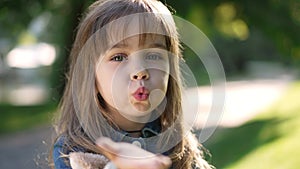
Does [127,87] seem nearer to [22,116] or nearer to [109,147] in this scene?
[109,147]

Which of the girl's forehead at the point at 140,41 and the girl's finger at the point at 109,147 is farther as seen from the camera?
the girl's forehead at the point at 140,41

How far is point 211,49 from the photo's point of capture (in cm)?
175

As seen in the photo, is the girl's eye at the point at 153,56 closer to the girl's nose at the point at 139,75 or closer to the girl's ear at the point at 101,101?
the girl's nose at the point at 139,75

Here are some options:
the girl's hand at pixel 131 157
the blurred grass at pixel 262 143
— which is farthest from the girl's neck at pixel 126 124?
the blurred grass at pixel 262 143

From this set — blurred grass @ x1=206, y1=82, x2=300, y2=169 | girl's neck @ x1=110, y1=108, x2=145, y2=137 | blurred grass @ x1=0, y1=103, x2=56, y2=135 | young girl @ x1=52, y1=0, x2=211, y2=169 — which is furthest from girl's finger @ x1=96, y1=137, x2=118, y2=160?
blurred grass @ x1=0, y1=103, x2=56, y2=135

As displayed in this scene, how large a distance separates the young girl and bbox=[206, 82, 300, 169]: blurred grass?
3.92m

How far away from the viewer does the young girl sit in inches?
68.9

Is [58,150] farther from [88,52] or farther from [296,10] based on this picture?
[296,10]

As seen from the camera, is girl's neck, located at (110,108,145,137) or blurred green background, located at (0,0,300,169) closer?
girl's neck, located at (110,108,145,137)

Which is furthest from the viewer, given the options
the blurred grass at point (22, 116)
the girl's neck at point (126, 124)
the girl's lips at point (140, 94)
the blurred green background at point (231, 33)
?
the blurred grass at point (22, 116)

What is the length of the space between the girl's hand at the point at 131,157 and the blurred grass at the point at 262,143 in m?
4.44

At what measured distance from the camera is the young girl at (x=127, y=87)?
1749 mm

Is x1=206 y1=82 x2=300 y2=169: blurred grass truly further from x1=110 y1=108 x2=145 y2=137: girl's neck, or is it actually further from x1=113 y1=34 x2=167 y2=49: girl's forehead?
x1=113 y1=34 x2=167 y2=49: girl's forehead

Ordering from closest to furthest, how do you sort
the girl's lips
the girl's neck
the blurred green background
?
1. the girl's lips
2. the girl's neck
3. the blurred green background
